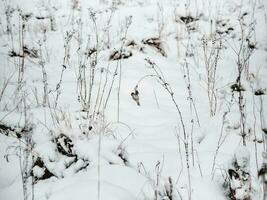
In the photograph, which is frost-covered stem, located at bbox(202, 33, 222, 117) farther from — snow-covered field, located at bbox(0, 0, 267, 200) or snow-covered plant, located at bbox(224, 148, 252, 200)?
snow-covered plant, located at bbox(224, 148, 252, 200)

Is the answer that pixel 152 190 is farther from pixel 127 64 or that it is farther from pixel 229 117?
pixel 127 64

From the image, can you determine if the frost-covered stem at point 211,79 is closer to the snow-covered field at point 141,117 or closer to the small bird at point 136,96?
the snow-covered field at point 141,117

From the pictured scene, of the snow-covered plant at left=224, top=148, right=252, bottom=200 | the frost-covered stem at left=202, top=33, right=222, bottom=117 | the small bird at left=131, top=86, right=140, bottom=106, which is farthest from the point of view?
the small bird at left=131, top=86, right=140, bottom=106

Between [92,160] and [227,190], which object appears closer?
[227,190]

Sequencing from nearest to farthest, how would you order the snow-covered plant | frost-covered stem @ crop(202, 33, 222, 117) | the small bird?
the snow-covered plant < frost-covered stem @ crop(202, 33, 222, 117) < the small bird

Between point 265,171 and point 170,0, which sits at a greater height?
point 170,0

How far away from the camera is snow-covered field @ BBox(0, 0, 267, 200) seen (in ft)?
6.06

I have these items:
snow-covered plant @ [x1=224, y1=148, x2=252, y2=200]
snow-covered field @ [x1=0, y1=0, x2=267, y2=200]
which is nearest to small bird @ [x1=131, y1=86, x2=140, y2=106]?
snow-covered field @ [x1=0, y1=0, x2=267, y2=200]

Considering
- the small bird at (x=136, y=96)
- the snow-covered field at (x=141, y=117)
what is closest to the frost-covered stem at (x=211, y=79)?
the snow-covered field at (x=141, y=117)

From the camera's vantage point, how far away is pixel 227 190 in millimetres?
1881

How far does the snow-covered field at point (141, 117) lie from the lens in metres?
1.85

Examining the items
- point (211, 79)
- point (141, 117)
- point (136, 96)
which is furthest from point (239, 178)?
point (211, 79)

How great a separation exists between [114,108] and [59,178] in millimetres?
1122

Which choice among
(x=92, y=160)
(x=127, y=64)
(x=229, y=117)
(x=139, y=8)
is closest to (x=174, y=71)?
(x=127, y=64)
